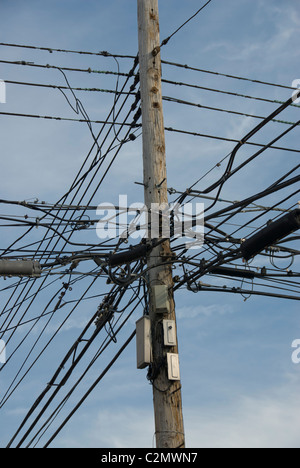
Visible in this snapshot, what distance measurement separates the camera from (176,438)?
7953mm

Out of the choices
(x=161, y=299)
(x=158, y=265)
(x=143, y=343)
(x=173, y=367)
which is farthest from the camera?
(x=158, y=265)

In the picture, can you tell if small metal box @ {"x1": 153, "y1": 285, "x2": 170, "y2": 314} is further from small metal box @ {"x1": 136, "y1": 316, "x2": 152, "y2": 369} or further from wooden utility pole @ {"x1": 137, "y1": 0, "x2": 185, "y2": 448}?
small metal box @ {"x1": 136, "y1": 316, "x2": 152, "y2": 369}

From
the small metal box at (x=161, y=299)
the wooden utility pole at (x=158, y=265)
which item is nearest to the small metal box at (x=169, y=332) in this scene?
the wooden utility pole at (x=158, y=265)

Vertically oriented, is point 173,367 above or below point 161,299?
below

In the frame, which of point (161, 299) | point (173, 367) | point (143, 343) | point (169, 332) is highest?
point (161, 299)

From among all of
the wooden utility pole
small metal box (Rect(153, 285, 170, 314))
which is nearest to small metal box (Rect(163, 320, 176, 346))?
the wooden utility pole

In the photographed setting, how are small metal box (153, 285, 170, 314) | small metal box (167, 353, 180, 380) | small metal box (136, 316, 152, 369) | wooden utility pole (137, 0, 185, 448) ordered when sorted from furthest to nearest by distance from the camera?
small metal box (153, 285, 170, 314) → small metal box (136, 316, 152, 369) → small metal box (167, 353, 180, 380) → wooden utility pole (137, 0, 185, 448)

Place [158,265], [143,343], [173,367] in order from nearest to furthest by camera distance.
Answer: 1. [173,367]
2. [143,343]
3. [158,265]

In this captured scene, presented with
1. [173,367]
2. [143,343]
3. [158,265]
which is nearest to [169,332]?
[143,343]

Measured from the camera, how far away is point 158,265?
29.6 ft

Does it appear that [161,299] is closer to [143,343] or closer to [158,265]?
[158,265]

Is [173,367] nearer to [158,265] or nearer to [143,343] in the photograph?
[143,343]

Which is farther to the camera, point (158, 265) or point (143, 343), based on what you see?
point (158, 265)

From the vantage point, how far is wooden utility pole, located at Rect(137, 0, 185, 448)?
26.7 feet
